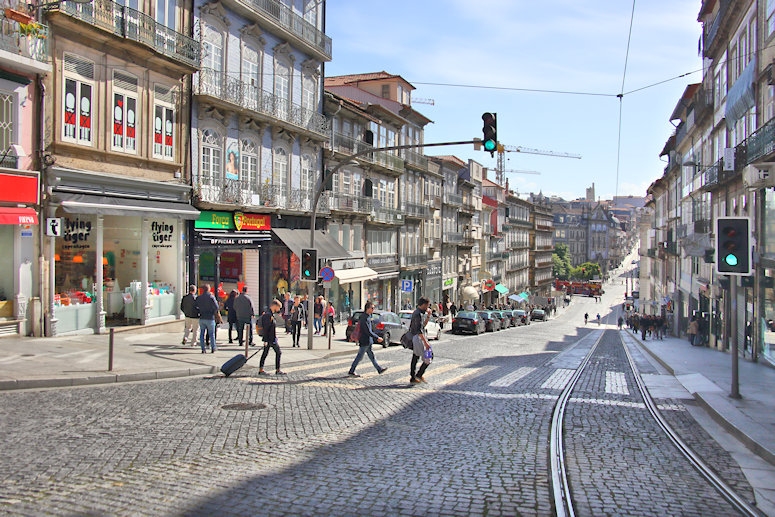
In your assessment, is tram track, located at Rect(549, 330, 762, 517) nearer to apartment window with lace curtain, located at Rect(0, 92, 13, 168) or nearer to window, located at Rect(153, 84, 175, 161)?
apartment window with lace curtain, located at Rect(0, 92, 13, 168)

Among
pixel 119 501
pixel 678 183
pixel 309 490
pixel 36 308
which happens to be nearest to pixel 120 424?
pixel 119 501

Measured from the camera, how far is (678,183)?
4756cm

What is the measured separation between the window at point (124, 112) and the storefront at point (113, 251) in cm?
113

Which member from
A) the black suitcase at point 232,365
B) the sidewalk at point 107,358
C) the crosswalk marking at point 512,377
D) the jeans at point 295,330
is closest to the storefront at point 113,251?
the sidewalk at point 107,358

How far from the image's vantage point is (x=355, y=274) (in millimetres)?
34844

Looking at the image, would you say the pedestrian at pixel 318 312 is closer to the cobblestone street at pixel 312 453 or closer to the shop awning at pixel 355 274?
the shop awning at pixel 355 274

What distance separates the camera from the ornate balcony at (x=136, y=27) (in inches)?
660

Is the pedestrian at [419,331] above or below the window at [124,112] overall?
below

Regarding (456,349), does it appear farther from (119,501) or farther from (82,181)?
(119,501)

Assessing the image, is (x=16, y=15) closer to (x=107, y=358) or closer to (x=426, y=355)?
(x=107, y=358)

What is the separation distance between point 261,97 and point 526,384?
16.6 metres

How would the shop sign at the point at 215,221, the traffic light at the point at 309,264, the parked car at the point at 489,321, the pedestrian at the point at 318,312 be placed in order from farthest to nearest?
the parked car at the point at 489,321 → the pedestrian at the point at 318,312 → the shop sign at the point at 215,221 → the traffic light at the point at 309,264

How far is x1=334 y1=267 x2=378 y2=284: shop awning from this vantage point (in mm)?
33219

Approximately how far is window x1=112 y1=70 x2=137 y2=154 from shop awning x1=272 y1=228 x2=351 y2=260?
8.54 m
